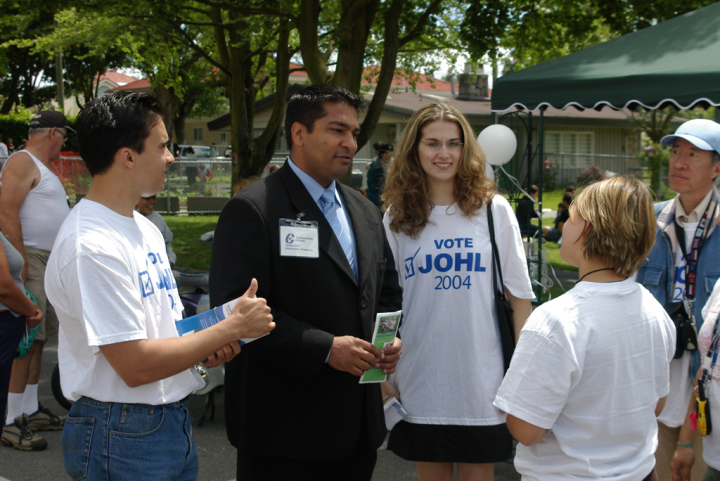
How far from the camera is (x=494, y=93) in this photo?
591 centimetres

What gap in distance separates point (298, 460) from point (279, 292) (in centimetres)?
63

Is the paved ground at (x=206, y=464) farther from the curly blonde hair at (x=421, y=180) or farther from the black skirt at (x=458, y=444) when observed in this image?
the curly blonde hair at (x=421, y=180)

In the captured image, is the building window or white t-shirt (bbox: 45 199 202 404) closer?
white t-shirt (bbox: 45 199 202 404)

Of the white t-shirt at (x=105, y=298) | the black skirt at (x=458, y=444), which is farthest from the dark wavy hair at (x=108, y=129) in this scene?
the black skirt at (x=458, y=444)

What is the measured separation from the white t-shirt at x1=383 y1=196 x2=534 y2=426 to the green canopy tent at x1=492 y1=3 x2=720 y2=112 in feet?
10.2

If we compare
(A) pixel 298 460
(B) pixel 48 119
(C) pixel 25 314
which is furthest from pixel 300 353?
(B) pixel 48 119

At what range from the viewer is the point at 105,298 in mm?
1645

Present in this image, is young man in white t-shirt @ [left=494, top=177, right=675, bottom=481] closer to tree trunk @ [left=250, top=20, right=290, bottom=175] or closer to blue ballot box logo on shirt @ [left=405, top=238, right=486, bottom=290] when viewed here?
blue ballot box logo on shirt @ [left=405, top=238, right=486, bottom=290]

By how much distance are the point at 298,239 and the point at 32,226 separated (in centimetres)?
301

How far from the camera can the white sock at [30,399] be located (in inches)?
163

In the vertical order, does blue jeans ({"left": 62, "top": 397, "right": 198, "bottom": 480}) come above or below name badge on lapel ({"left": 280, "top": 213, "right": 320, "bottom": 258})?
below

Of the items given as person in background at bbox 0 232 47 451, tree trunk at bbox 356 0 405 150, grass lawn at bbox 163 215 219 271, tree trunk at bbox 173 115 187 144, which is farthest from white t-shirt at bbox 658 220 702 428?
tree trunk at bbox 173 115 187 144

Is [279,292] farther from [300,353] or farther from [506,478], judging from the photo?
[506,478]

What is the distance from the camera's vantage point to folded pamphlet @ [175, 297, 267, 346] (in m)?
1.82
